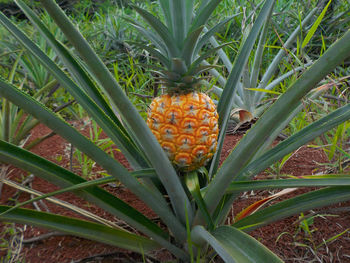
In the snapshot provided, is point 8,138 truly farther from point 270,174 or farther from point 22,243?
point 270,174

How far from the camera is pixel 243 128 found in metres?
1.68

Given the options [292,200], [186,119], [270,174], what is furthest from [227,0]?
[292,200]

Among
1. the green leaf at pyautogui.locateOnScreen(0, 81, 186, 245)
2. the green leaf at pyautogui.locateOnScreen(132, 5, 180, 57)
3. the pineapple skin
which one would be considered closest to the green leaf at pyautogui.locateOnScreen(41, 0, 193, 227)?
the green leaf at pyautogui.locateOnScreen(0, 81, 186, 245)

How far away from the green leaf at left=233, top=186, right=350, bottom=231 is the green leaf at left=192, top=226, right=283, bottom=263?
0.08 m

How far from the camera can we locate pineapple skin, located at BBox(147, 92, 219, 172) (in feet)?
2.74

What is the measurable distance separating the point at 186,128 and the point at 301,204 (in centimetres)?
35

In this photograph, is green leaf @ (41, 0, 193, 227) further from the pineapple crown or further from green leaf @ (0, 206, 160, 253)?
the pineapple crown

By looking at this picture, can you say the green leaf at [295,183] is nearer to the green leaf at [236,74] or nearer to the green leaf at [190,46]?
the green leaf at [236,74]

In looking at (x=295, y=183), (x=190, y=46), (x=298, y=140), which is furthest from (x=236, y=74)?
(x=295, y=183)

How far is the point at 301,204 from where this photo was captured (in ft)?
2.16

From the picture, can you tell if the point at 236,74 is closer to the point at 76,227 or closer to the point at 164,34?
the point at 164,34

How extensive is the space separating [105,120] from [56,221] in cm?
25

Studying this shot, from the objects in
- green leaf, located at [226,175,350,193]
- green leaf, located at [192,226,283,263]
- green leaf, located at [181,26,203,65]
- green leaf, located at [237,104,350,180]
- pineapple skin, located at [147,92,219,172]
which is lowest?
green leaf, located at [192,226,283,263]

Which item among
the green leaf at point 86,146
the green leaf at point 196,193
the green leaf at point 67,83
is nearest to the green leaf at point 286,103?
the green leaf at point 196,193
